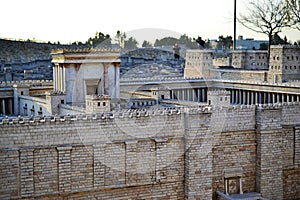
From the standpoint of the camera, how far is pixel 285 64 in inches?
1560

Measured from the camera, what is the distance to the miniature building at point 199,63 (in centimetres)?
4597

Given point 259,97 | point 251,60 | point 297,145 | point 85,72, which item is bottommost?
point 297,145

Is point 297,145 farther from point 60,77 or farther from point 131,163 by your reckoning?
point 60,77

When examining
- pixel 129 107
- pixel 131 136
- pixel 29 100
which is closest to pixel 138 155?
pixel 131 136

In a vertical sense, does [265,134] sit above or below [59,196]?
above

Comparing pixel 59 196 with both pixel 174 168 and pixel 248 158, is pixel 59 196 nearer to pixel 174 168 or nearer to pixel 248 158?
pixel 174 168

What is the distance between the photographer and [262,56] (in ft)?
161

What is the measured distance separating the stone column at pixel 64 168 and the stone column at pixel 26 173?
3.28 ft

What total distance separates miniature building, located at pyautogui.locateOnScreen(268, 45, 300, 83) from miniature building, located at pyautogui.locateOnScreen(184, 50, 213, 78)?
7.46 meters

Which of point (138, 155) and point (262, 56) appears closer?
point (138, 155)

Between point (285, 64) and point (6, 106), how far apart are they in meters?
21.0

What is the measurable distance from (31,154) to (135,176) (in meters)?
4.11

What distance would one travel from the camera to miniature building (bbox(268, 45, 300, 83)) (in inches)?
1554

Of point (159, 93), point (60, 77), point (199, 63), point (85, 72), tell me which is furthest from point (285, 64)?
point (60, 77)
